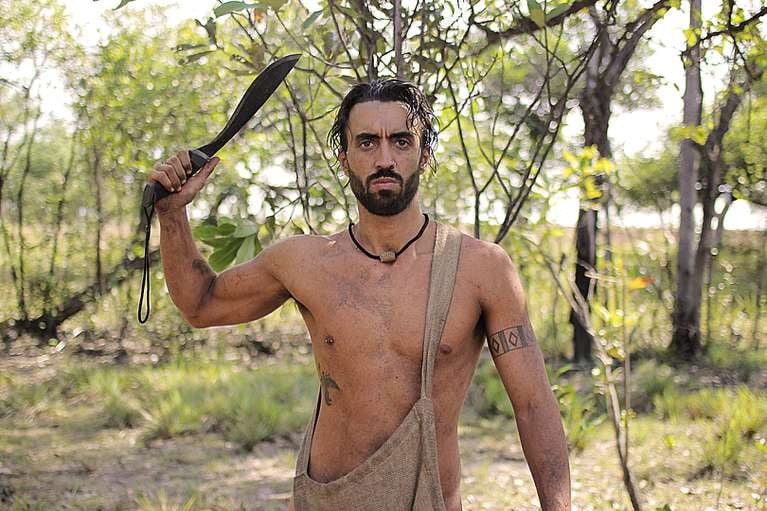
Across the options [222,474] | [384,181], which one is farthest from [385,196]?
[222,474]

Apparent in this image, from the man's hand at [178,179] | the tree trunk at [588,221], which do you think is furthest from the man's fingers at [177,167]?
the tree trunk at [588,221]

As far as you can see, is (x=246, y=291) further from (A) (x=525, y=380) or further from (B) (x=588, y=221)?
(B) (x=588, y=221)

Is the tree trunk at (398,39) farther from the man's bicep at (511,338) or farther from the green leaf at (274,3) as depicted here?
the man's bicep at (511,338)

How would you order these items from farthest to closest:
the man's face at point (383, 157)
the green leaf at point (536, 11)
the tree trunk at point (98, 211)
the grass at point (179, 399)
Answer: the tree trunk at point (98, 211), the grass at point (179, 399), the green leaf at point (536, 11), the man's face at point (383, 157)

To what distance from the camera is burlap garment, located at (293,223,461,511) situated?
171 cm

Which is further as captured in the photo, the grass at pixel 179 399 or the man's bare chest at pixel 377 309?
the grass at pixel 179 399

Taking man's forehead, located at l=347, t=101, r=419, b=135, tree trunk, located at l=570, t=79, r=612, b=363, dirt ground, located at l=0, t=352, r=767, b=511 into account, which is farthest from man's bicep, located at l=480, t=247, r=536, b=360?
tree trunk, located at l=570, t=79, r=612, b=363

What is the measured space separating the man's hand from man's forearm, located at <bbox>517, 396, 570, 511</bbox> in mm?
849

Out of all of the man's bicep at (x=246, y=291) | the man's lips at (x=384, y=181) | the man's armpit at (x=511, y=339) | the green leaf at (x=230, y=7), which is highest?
the green leaf at (x=230, y=7)

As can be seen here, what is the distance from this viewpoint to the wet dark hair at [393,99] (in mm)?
1859

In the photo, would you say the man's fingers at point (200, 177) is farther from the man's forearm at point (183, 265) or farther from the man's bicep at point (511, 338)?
the man's bicep at point (511, 338)

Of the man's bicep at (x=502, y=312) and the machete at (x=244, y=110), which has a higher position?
the machete at (x=244, y=110)

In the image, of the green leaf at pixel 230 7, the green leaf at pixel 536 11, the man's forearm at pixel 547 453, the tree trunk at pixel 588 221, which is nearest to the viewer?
the man's forearm at pixel 547 453

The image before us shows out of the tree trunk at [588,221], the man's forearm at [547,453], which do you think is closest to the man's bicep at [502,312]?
the man's forearm at [547,453]
